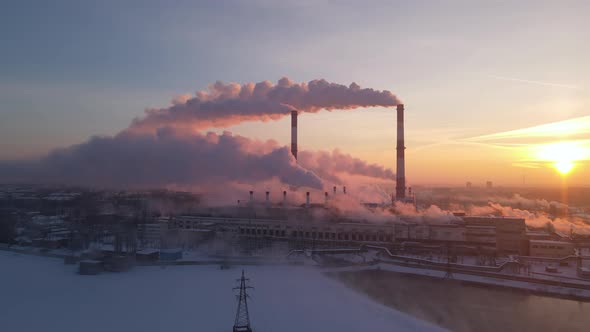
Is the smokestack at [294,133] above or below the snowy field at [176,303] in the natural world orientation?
above

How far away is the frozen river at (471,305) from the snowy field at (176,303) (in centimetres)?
135

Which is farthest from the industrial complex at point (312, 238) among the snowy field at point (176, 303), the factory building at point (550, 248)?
the snowy field at point (176, 303)

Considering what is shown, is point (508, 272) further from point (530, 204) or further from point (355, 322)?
point (530, 204)

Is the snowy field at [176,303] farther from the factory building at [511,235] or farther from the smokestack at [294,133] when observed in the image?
the smokestack at [294,133]

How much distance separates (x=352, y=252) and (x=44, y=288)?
10711 millimetres

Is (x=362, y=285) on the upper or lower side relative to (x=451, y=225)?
lower

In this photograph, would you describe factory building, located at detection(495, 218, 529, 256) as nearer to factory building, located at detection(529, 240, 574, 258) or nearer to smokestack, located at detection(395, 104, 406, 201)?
factory building, located at detection(529, 240, 574, 258)

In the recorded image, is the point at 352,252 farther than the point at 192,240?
No

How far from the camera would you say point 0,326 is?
25.6 ft

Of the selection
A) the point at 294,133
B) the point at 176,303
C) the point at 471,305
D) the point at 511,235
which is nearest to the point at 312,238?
the point at 294,133

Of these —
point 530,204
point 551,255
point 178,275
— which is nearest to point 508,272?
point 551,255

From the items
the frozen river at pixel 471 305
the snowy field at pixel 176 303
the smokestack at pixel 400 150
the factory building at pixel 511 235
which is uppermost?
the smokestack at pixel 400 150

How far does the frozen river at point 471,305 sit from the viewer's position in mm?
9930

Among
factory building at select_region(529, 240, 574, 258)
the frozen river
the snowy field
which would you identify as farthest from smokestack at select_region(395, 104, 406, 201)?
the snowy field
